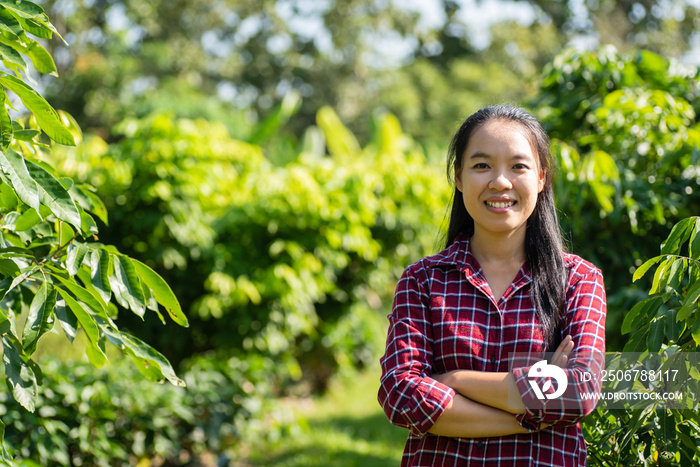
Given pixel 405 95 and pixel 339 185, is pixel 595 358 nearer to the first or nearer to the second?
pixel 339 185

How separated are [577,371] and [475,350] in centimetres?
23

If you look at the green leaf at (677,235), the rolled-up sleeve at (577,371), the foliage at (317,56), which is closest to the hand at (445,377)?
the rolled-up sleeve at (577,371)

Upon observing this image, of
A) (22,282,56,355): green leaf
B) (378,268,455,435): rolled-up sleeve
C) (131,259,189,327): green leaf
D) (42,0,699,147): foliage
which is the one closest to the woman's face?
(378,268,455,435): rolled-up sleeve

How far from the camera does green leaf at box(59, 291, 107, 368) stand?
1567 mm

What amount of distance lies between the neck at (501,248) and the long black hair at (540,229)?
0.07 ft

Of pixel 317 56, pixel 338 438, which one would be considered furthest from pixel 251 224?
pixel 317 56

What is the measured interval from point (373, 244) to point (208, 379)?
175 cm

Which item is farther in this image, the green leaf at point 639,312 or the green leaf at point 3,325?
the green leaf at point 639,312

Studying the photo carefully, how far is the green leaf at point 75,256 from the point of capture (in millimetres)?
1616

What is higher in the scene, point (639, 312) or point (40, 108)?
point (40, 108)

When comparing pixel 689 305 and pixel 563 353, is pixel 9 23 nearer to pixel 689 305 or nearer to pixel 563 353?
pixel 563 353

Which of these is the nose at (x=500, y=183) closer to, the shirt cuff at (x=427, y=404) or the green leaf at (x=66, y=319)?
the shirt cuff at (x=427, y=404)

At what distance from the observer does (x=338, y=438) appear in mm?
5348

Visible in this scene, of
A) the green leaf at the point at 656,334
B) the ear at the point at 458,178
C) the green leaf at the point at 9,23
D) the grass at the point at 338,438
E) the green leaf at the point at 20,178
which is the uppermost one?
the green leaf at the point at 9,23
